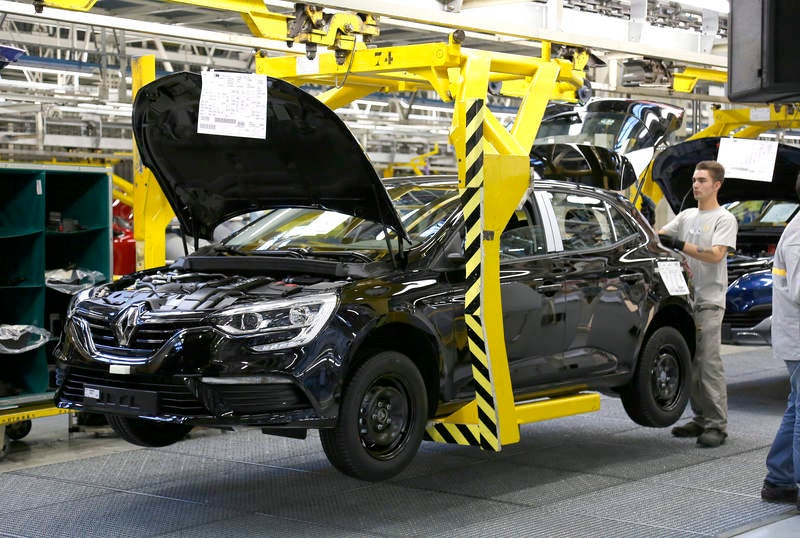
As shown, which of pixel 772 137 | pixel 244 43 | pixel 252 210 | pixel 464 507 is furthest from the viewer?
pixel 772 137

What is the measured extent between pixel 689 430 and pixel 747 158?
2.79 meters

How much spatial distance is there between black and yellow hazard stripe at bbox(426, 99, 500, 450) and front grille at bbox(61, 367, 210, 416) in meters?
1.50

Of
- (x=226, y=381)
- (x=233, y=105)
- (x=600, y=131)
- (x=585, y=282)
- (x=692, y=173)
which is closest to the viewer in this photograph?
(x=226, y=381)

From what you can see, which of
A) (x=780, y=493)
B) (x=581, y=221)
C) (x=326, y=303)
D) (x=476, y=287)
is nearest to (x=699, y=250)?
(x=581, y=221)

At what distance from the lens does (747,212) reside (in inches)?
456

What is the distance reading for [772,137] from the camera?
788 inches

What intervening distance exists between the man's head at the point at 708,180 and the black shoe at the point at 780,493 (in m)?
2.39

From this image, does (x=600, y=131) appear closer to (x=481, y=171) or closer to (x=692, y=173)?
(x=692, y=173)

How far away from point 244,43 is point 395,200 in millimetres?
2357

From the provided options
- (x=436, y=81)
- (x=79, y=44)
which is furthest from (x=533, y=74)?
(x=79, y=44)

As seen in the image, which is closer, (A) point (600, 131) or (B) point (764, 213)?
(A) point (600, 131)

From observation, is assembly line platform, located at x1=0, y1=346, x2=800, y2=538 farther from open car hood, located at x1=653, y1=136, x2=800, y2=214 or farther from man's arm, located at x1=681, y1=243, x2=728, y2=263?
Answer: open car hood, located at x1=653, y1=136, x2=800, y2=214

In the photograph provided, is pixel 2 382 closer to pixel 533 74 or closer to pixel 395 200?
pixel 395 200

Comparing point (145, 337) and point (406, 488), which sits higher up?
point (145, 337)
